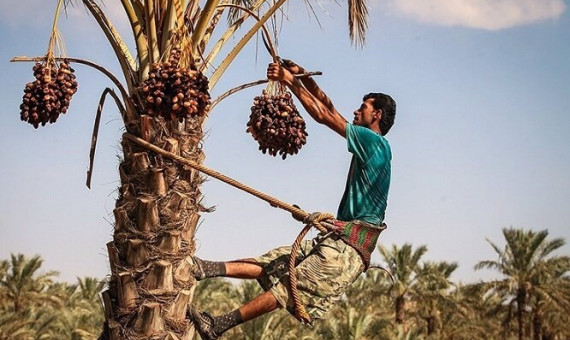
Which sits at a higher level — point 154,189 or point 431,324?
point 431,324

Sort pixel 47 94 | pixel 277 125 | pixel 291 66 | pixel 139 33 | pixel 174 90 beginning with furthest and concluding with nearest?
pixel 291 66 → pixel 277 125 → pixel 139 33 → pixel 47 94 → pixel 174 90

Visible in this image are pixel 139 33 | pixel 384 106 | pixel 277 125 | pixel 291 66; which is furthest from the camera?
pixel 384 106

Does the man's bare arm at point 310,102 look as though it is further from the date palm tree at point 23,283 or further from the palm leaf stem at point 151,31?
the date palm tree at point 23,283

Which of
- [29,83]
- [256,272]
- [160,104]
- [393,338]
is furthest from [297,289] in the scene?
[393,338]

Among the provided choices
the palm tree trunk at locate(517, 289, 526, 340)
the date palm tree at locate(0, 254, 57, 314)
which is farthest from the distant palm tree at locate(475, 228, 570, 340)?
the date palm tree at locate(0, 254, 57, 314)

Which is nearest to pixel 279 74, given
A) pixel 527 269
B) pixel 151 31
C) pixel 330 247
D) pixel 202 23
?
pixel 202 23

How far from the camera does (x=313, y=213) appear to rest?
4.94 metres

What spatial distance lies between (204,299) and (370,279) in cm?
957

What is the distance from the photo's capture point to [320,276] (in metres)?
4.99

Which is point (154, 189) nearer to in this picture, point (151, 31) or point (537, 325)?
point (151, 31)

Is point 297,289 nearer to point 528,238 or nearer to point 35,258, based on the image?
point 528,238

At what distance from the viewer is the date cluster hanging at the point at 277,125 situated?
4664mm

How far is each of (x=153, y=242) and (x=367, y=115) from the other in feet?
6.24

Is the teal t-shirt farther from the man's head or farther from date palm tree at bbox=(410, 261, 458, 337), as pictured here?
date palm tree at bbox=(410, 261, 458, 337)
